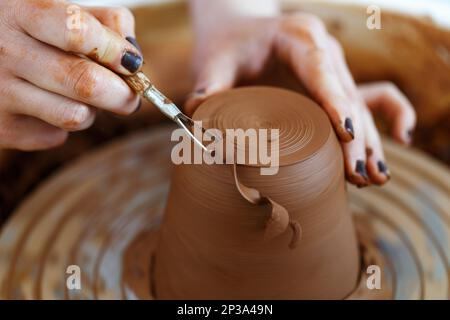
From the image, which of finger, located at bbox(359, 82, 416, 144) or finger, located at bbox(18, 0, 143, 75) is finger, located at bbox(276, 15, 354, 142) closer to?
finger, located at bbox(359, 82, 416, 144)

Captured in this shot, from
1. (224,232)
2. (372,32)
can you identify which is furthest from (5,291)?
(372,32)

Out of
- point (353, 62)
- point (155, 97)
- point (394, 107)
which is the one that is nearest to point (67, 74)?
point (155, 97)

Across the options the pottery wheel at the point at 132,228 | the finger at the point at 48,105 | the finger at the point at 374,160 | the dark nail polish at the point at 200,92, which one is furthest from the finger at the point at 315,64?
the finger at the point at 48,105

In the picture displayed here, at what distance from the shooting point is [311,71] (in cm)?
127

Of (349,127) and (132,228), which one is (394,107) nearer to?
(349,127)

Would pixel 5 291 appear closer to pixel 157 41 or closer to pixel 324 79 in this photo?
pixel 324 79

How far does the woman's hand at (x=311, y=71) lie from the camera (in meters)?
1.19

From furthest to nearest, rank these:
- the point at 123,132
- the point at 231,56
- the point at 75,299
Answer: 1. the point at 123,132
2. the point at 231,56
3. the point at 75,299

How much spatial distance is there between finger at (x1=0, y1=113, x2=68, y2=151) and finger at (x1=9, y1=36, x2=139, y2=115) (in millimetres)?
185

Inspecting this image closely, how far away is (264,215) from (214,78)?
428 mm

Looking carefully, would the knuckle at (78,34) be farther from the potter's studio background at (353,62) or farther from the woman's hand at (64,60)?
the potter's studio background at (353,62)

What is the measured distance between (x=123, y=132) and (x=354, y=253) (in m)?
1.08

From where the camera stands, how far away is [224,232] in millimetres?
1076

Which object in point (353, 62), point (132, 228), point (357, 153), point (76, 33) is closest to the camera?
point (76, 33)
